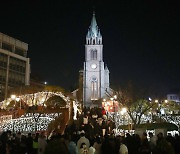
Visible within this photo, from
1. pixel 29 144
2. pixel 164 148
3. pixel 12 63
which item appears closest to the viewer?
pixel 164 148

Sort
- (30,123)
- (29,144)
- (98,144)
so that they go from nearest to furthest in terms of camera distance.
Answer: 1. (98,144)
2. (29,144)
3. (30,123)

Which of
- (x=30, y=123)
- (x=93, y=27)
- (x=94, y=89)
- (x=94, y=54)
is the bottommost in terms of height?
(x=30, y=123)

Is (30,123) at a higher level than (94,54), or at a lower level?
lower

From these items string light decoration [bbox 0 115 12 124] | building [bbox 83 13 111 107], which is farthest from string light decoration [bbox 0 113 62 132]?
building [bbox 83 13 111 107]

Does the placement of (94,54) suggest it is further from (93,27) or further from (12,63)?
(12,63)

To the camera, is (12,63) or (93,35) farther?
(93,35)

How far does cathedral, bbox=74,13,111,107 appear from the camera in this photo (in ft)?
297

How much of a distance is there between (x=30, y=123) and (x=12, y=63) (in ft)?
160

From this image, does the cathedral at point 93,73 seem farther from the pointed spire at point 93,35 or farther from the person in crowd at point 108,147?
the person in crowd at point 108,147

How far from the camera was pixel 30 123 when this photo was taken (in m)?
30.5

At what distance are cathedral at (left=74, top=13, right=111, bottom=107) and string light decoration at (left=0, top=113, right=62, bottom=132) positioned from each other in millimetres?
55471

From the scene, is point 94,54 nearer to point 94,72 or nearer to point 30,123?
point 94,72

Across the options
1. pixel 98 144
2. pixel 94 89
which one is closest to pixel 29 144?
pixel 98 144

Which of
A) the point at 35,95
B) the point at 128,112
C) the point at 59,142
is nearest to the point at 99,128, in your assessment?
the point at 35,95
